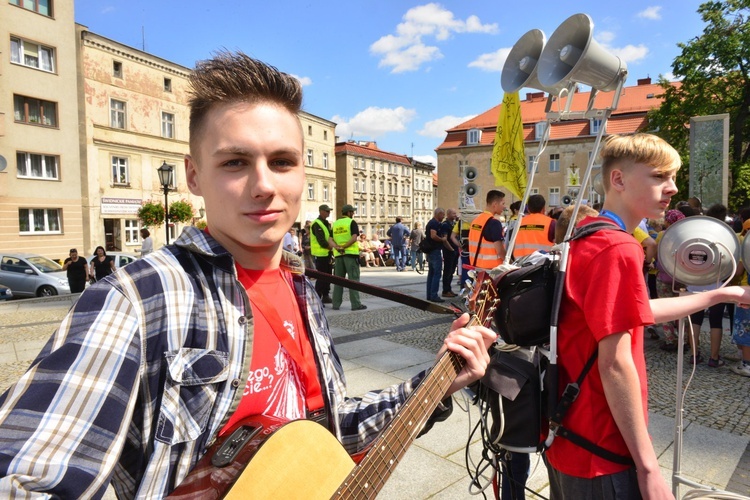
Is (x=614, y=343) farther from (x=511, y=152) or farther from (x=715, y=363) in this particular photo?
(x=715, y=363)

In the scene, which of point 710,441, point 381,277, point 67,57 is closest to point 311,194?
point 67,57

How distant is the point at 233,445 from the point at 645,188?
165cm

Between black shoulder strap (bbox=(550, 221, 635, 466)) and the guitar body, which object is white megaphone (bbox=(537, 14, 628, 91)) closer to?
black shoulder strap (bbox=(550, 221, 635, 466))

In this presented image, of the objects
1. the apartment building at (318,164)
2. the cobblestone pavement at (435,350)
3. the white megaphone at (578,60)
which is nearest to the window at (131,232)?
the apartment building at (318,164)

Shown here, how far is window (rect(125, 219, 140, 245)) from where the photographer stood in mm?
27594

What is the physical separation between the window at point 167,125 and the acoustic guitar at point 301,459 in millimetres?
32613

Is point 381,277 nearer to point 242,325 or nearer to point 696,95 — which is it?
point 242,325

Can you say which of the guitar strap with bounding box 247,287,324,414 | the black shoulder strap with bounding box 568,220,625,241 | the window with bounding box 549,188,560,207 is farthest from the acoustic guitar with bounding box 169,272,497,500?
the window with bounding box 549,188,560,207

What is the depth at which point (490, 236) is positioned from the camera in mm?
6887

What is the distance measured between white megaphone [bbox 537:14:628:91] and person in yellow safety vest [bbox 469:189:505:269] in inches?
170

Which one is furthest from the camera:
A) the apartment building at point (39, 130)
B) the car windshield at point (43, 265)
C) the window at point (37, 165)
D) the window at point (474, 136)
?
the window at point (474, 136)

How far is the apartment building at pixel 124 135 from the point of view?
84.0 ft

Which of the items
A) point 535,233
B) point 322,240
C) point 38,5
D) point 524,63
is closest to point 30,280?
point 322,240

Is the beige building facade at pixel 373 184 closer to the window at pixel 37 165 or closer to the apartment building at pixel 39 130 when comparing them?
the apartment building at pixel 39 130
